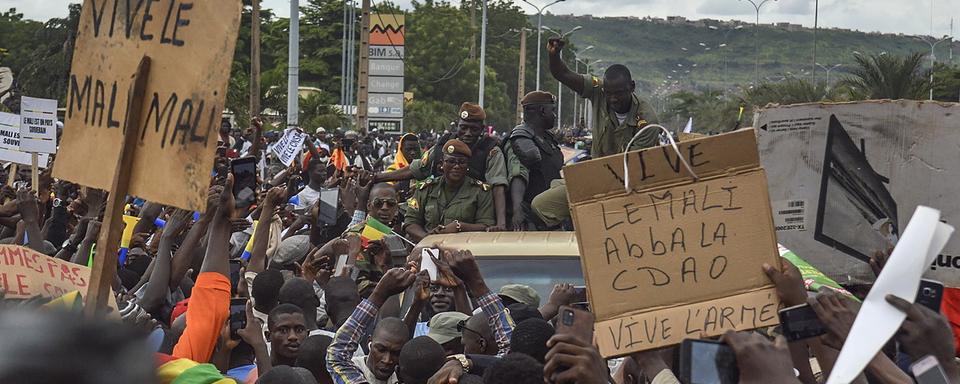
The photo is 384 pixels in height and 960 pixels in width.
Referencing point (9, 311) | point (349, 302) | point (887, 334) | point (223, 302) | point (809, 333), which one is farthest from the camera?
point (349, 302)

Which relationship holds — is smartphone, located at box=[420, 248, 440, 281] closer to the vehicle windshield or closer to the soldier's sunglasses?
the vehicle windshield

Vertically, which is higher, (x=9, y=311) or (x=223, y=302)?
(x=9, y=311)

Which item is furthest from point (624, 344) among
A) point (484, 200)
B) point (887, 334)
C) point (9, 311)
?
point (484, 200)

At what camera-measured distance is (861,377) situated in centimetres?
356

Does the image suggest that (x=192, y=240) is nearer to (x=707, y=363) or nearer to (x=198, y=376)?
(x=198, y=376)

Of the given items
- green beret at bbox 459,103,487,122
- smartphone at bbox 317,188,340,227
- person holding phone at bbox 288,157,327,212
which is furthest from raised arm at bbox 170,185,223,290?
person holding phone at bbox 288,157,327,212

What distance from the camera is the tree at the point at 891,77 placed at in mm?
37625

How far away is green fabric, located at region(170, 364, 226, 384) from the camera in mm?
3195

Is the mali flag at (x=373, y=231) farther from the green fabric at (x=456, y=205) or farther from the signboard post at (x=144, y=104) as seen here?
the signboard post at (x=144, y=104)

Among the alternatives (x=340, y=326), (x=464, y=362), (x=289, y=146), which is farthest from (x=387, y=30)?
(x=464, y=362)

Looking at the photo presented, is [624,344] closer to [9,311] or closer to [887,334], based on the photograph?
[887,334]

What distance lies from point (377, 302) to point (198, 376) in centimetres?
201

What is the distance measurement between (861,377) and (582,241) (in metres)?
0.81

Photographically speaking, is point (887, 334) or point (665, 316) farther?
point (665, 316)
